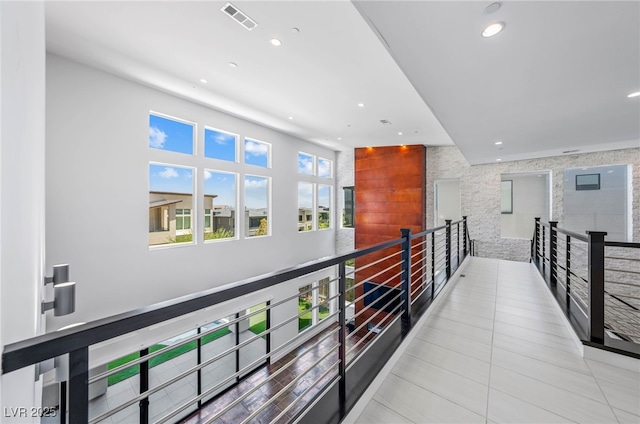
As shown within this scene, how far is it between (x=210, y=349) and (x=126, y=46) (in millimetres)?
7448

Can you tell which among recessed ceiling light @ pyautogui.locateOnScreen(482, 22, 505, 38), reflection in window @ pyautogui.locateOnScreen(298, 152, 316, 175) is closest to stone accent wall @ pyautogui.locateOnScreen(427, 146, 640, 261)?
reflection in window @ pyautogui.locateOnScreen(298, 152, 316, 175)

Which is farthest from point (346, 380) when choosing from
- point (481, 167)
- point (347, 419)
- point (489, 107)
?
point (481, 167)

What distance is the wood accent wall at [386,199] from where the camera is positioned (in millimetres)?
8133

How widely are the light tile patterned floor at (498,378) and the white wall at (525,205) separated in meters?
6.06

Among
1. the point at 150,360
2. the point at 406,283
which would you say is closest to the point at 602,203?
the point at 406,283

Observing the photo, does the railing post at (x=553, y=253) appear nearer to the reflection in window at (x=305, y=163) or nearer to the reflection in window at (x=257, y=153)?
the reflection in window at (x=257, y=153)

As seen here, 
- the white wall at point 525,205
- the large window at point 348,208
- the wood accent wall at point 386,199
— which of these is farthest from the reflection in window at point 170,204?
the white wall at point 525,205

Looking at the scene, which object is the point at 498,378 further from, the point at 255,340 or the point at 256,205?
the point at 256,205

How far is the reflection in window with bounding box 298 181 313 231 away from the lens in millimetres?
8469

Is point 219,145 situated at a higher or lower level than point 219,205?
higher

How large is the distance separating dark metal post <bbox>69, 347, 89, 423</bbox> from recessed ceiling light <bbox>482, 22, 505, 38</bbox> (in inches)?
120

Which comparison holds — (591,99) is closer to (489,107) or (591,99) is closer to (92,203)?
(489,107)

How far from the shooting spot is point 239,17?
9.26ft

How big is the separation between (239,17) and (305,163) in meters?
5.91
